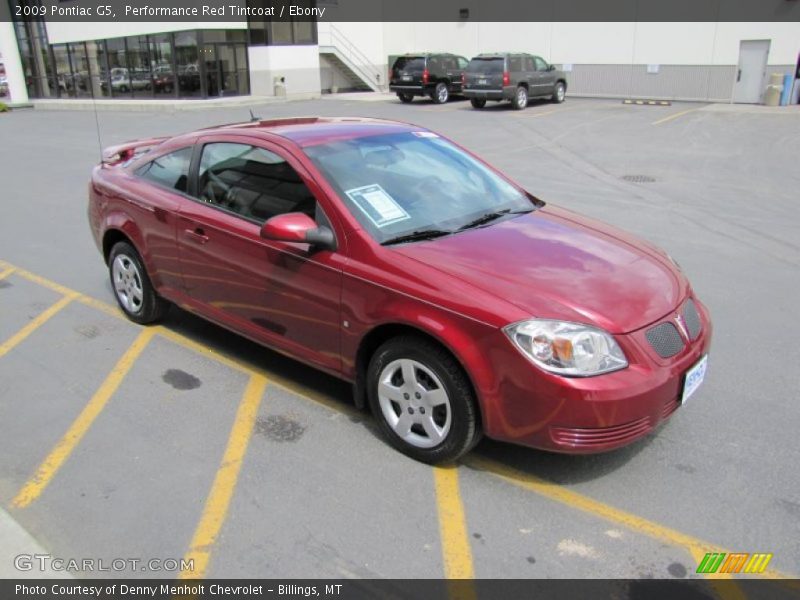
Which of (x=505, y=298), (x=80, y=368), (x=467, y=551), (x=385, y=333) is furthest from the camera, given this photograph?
(x=80, y=368)

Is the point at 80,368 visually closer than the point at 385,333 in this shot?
No

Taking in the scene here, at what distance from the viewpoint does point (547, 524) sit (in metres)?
3.07

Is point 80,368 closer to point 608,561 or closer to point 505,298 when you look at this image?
point 505,298

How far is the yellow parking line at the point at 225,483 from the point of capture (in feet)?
9.57

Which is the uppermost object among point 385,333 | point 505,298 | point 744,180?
point 505,298

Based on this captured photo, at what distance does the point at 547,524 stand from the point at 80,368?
3378 mm

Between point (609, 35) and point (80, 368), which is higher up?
point (609, 35)

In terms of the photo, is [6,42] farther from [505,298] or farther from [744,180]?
[505,298]

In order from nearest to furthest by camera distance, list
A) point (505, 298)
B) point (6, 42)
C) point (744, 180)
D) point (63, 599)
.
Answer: point (63, 599) < point (505, 298) < point (744, 180) < point (6, 42)

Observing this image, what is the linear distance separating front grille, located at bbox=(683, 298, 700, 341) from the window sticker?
5.09 feet

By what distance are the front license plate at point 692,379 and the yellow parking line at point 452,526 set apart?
3.89ft

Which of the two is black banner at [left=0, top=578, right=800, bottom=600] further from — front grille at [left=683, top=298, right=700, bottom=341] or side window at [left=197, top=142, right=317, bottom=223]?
side window at [left=197, top=142, right=317, bottom=223]

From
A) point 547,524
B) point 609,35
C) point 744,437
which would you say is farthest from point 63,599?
point 609,35

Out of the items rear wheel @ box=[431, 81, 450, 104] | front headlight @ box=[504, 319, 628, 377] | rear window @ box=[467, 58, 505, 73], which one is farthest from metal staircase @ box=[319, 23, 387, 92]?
front headlight @ box=[504, 319, 628, 377]
